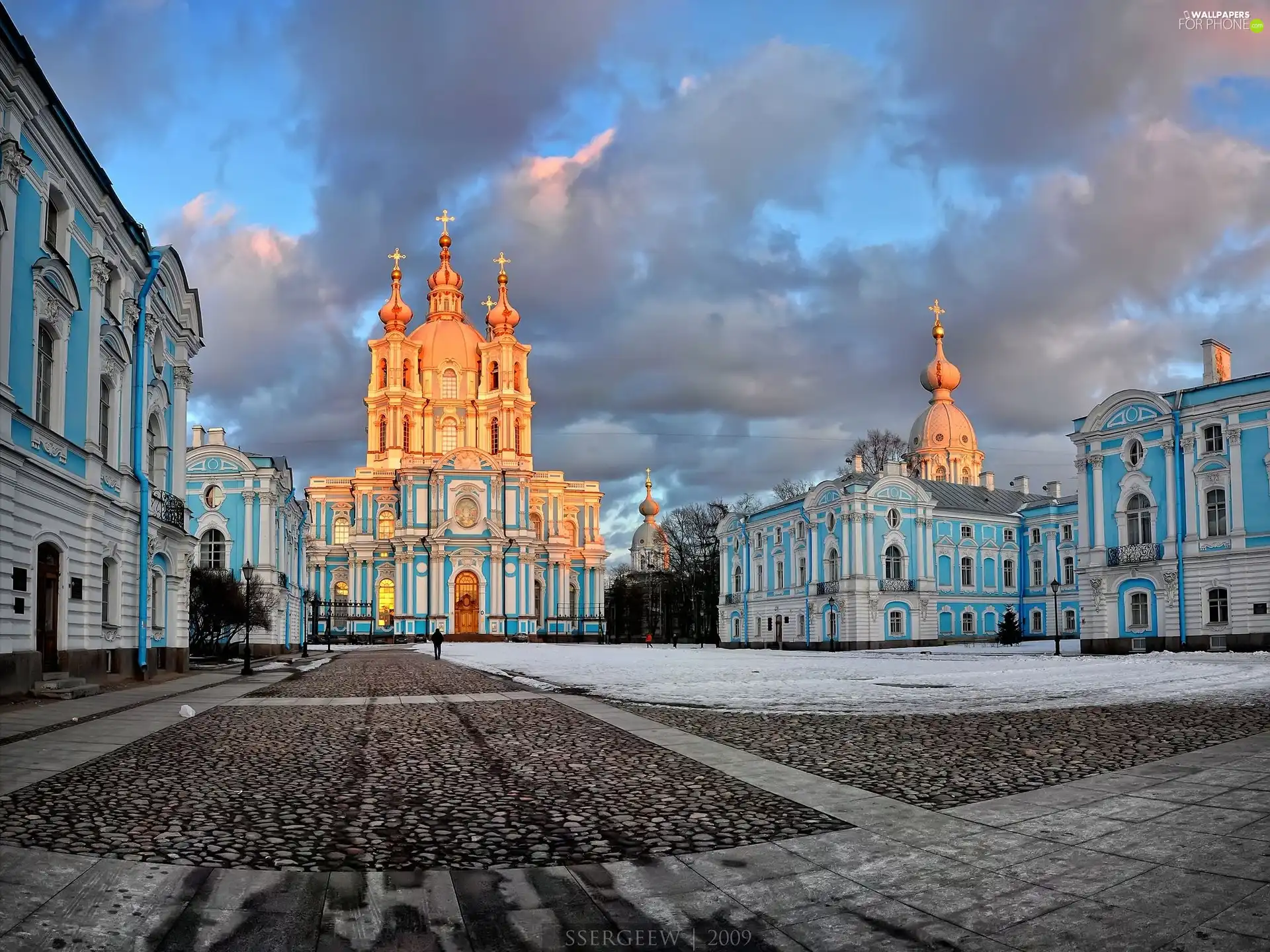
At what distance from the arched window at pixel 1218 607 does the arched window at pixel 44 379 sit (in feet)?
127

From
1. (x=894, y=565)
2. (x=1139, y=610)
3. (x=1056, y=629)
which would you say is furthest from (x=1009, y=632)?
(x=1056, y=629)

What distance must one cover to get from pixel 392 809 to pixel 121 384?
18831mm

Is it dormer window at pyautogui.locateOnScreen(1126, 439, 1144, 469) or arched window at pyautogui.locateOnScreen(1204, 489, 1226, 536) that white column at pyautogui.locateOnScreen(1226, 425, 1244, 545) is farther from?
dormer window at pyautogui.locateOnScreen(1126, 439, 1144, 469)

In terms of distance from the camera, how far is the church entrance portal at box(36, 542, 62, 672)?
1858 centimetres

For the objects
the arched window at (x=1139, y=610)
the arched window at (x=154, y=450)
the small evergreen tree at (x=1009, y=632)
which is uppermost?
the arched window at (x=154, y=450)

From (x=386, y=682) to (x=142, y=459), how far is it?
25.3 ft

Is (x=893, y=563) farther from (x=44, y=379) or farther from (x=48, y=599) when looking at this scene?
(x=44, y=379)

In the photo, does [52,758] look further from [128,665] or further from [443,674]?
[443,674]

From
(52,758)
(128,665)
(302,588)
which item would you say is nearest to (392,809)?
(52,758)

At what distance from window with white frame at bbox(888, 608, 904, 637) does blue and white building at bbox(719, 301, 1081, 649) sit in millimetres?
92

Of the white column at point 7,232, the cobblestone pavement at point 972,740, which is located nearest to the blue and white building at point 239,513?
the white column at point 7,232

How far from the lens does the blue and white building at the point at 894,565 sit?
57906 mm

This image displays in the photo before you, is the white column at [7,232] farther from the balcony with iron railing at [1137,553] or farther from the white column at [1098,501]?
the white column at [1098,501]

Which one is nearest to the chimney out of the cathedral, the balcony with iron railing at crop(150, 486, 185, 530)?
the balcony with iron railing at crop(150, 486, 185, 530)
